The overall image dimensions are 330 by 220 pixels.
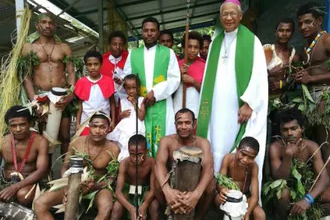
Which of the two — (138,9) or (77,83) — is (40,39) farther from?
(138,9)

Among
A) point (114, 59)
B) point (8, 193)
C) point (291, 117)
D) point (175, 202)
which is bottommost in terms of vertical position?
point (8, 193)

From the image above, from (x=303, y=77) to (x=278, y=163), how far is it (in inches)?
39.1

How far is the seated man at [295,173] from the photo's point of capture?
10.8 feet

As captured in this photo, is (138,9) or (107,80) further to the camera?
(138,9)

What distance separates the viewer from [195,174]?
8.59 feet

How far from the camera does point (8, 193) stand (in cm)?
336

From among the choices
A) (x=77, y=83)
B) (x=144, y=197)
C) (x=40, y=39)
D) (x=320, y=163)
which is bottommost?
(x=144, y=197)

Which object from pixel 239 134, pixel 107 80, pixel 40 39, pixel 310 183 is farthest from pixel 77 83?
pixel 310 183

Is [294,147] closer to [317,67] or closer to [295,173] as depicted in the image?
[295,173]

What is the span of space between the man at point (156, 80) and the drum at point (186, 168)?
117 cm

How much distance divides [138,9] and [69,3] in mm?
2642

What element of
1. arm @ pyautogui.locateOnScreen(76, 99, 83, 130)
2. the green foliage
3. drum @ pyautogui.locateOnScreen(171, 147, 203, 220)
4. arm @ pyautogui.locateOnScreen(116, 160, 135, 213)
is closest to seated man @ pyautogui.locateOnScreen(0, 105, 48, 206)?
arm @ pyautogui.locateOnScreen(76, 99, 83, 130)

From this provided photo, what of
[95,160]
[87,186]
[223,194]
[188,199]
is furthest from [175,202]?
[95,160]

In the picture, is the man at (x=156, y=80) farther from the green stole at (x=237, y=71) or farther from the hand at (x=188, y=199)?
the hand at (x=188, y=199)
